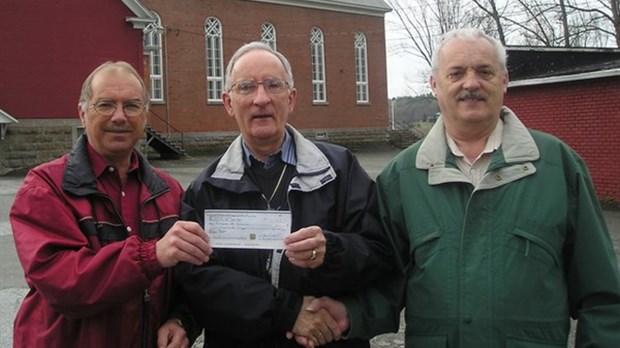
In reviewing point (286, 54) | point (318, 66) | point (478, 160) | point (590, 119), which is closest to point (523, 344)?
point (478, 160)

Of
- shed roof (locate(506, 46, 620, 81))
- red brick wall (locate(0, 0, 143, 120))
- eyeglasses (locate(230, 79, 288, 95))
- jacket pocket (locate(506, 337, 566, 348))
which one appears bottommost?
jacket pocket (locate(506, 337, 566, 348))

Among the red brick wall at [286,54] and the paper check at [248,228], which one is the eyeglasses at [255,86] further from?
the red brick wall at [286,54]

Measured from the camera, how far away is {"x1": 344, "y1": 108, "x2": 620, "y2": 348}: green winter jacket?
95.6 inches

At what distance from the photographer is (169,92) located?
29672 mm

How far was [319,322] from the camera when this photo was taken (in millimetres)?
2576

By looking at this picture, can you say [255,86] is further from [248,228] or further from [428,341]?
[428,341]

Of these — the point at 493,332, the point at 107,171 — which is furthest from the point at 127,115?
the point at 493,332

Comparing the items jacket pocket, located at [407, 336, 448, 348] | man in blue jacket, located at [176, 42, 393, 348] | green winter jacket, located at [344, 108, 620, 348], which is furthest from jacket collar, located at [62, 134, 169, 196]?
jacket pocket, located at [407, 336, 448, 348]

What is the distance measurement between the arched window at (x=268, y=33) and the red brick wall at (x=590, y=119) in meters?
20.7

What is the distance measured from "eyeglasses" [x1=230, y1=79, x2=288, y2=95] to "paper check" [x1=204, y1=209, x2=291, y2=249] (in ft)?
2.14

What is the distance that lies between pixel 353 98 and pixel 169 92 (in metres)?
12.1

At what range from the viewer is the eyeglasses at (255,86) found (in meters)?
2.76

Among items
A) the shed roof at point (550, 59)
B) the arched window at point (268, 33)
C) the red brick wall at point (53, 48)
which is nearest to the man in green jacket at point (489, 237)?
the shed roof at point (550, 59)

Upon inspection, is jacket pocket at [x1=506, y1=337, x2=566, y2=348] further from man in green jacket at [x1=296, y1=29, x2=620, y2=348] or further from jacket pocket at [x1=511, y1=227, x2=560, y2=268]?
jacket pocket at [x1=511, y1=227, x2=560, y2=268]
